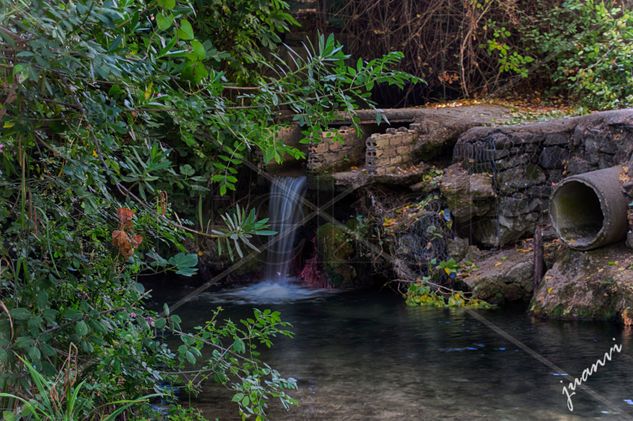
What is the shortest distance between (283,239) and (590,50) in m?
5.34

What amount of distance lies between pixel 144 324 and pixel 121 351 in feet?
0.53

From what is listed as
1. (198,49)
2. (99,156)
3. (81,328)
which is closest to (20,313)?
(81,328)

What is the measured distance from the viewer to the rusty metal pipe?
869 cm

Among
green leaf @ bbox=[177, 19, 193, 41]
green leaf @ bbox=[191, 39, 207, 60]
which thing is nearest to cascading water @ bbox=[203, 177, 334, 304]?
green leaf @ bbox=[191, 39, 207, 60]

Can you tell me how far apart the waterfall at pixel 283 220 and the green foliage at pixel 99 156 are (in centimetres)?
747

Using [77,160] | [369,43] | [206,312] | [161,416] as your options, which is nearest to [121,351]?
[161,416]

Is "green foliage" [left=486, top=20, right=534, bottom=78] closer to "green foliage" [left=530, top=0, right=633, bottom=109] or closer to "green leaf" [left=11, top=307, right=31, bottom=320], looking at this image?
"green foliage" [left=530, top=0, right=633, bottom=109]

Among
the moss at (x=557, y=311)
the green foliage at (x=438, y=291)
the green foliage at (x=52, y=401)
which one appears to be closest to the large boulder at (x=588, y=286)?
the moss at (x=557, y=311)

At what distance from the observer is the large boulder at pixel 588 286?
855 centimetres

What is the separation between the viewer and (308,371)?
7098mm

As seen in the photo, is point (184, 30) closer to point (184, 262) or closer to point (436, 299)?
point (184, 262)

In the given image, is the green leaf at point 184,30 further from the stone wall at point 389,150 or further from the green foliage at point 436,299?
the stone wall at point 389,150

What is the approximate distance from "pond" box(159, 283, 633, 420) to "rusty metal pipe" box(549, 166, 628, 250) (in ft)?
2.99

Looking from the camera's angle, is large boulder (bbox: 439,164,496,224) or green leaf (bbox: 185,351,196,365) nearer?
green leaf (bbox: 185,351,196,365)
